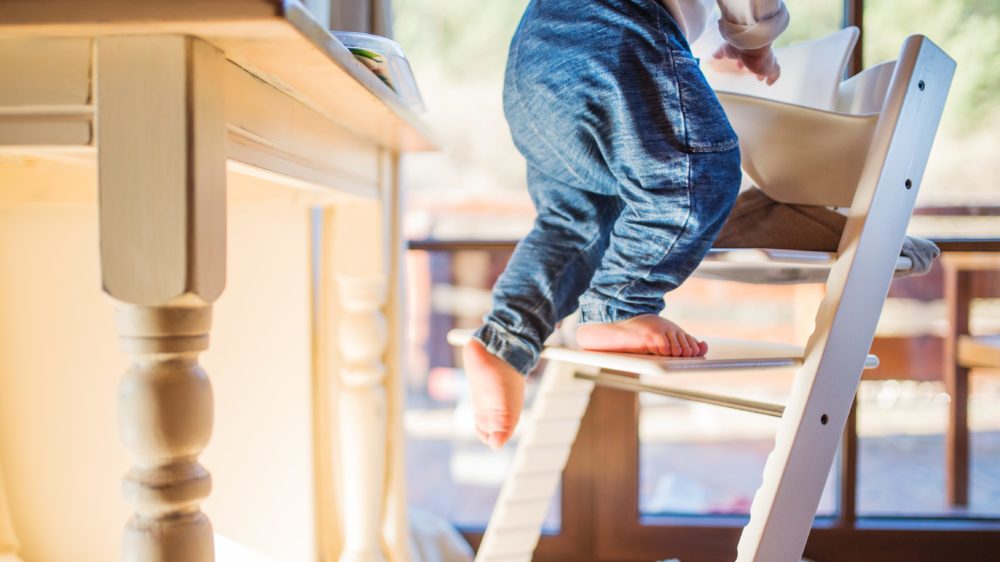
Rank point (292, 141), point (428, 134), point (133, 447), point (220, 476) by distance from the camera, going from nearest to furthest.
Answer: point (133, 447), point (292, 141), point (428, 134), point (220, 476)

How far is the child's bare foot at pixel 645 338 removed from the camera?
28.1 inches

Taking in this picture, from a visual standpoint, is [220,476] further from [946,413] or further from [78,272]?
[946,413]

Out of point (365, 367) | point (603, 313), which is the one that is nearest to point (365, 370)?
point (365, 367)

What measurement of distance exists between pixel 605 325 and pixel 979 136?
955mm

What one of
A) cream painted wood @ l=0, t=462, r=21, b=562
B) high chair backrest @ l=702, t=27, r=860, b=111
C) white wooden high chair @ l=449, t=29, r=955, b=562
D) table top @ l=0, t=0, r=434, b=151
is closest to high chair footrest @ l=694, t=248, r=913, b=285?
white wooden high chair @ l=449, t=29, r=955, b=562

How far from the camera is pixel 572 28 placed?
2.43ft

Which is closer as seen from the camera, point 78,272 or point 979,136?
point 78,272

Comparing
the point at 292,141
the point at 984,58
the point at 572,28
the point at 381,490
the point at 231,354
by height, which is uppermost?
the point at 984,58

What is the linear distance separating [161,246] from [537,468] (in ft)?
2.17

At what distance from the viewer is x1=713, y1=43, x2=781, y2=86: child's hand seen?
0.89m

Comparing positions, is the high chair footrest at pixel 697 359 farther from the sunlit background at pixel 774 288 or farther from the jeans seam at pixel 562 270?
the sunlit background at pixel 774 288

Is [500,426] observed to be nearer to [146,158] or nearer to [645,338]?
[645,338]

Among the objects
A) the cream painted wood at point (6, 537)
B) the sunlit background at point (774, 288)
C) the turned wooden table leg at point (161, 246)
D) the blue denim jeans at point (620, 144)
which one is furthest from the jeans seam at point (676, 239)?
the cream painted wood at point (6, 537)

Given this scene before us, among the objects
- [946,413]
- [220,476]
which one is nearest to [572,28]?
[220,476]
